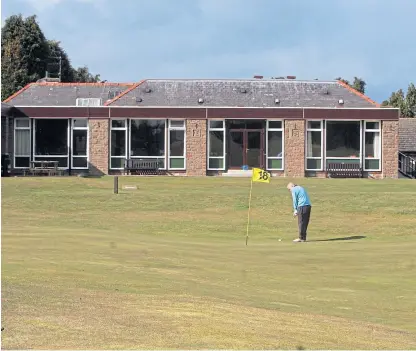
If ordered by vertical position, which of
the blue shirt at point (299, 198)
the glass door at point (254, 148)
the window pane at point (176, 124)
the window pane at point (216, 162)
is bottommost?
the blue shirt at point (299, 198)

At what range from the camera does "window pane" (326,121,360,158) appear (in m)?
47.2

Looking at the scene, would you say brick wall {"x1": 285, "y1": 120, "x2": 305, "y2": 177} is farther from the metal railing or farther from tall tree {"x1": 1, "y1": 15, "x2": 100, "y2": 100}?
tall tree {"x1": 1, "y1": 15, "x2": 100, "y2": 100}

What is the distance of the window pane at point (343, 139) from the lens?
47.2 metres

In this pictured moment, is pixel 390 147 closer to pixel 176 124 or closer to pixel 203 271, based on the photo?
pixel 176 124

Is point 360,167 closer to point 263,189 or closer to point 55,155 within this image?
point 263,189

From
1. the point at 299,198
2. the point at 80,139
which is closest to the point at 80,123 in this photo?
the point at 80,139

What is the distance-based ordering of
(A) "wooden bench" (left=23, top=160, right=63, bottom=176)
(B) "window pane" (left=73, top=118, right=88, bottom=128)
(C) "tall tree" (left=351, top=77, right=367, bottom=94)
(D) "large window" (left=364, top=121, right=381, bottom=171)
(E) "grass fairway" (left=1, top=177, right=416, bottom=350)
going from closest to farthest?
1. (E) "grass fairway" (left=1, top=177, right=416, bottom=350)
2. (A) "wooden bench" (left=23, top=160, right=63, bottom=176)
3. (B) "window pane" (left=73, top=118, right=88, bottom=128)
4. (D) "large window" (left=364, top=121, right=381, bottom=171)
5. (C) "tall tree" (left=351, top=77, right=367, bottom=94)

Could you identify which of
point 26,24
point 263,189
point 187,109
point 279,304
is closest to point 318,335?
point 279,304

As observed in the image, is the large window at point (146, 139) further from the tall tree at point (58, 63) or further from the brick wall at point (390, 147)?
the tall tree at point (58, 63)

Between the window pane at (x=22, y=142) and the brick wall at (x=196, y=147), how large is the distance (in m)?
9.25

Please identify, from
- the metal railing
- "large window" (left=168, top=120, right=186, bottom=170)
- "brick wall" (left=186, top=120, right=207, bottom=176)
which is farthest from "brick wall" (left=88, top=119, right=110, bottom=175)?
the metal railing

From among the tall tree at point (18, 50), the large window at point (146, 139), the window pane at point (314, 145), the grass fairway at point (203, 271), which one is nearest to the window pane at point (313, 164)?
the window pane at point (314, 145)

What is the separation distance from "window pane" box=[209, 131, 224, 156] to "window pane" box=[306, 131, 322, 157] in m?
5.01

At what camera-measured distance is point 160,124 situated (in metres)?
47.1
